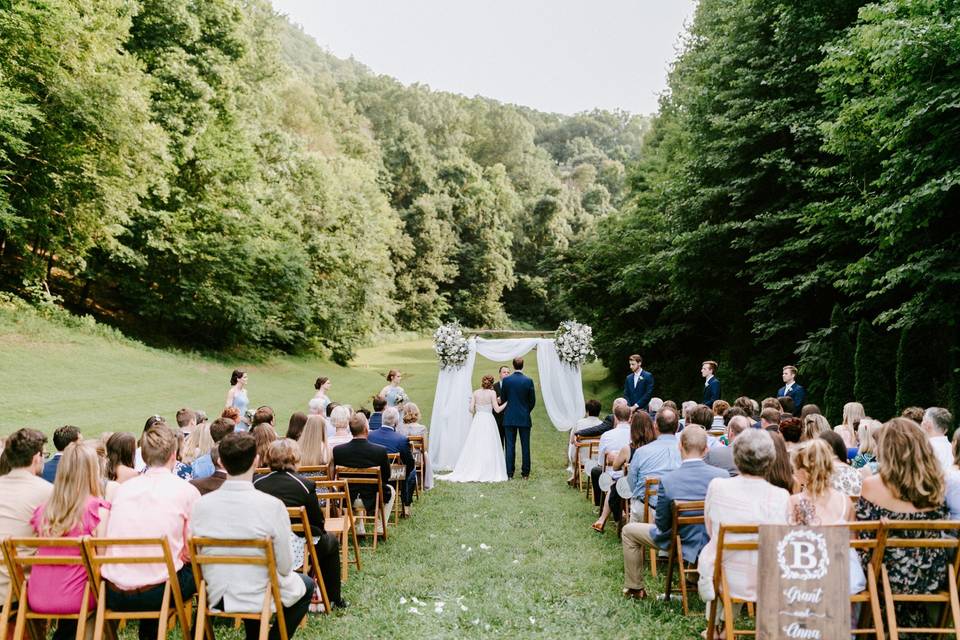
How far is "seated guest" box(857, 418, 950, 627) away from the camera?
4082mm

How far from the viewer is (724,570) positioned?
4.25 meters

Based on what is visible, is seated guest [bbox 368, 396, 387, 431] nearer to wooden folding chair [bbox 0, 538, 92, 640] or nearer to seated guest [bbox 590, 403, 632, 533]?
seated guest [bbox 590, 403, 632, 533]

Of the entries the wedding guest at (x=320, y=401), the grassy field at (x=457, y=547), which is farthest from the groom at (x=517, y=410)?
the wedding guest at (x=320, y=401)

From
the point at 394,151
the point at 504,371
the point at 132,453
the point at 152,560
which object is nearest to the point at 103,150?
the point at 504,371

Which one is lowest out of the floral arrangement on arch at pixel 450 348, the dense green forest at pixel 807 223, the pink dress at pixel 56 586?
the pink dress at pixel 56 586

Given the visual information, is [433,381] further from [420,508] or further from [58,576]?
[58,576]

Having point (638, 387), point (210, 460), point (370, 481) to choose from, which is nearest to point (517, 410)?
point (638, 387)

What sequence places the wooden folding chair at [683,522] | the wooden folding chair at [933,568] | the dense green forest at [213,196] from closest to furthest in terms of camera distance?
1. the wooden folding chair at [933,568]
2. the wooden folding chair at [683,522]
3. the dense green forest at [213,196]

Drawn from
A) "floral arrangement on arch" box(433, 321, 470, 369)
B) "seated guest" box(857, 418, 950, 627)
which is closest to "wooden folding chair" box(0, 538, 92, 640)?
"seated guest" box(857, 418, 950, 627)

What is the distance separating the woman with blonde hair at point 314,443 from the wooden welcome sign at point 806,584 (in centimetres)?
477

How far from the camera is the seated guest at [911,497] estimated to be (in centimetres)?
408

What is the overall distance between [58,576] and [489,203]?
51.5 meters

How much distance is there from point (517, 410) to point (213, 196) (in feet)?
63.4

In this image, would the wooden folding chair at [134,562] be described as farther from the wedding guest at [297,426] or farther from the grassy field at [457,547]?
the wedding guest at [297,426]
